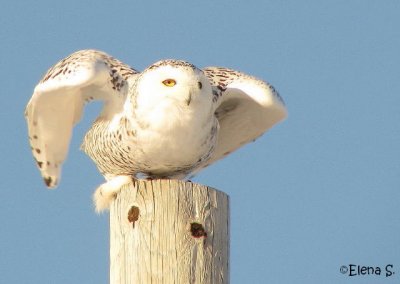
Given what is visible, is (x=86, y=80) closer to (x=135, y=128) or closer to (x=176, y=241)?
(x=135, y=128)

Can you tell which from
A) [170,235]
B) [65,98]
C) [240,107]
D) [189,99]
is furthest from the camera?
[240,107]

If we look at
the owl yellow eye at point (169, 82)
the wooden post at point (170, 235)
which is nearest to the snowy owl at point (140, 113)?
the owl yellow eye at point (169, 82)

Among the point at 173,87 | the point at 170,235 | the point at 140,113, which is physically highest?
the point at 173,87

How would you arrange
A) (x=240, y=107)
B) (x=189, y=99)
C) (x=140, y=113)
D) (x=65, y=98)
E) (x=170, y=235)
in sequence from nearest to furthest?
1. (x=170, y=235)
2. (x=189, y=99)
3. (x=140, y=113)
4. (x=65, y=98)
5. (x=240, y=107)

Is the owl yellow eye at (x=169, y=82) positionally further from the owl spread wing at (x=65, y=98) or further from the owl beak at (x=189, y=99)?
the owl spread wing at (x=65, y=98)

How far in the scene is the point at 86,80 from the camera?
629 centimetres

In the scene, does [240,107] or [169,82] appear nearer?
[169,82]

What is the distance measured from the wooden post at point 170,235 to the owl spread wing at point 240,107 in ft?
5.94

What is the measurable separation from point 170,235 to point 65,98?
223 centimetres

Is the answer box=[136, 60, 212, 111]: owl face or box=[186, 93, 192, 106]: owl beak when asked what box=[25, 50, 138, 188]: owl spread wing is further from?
box=[186, 93, 192, 106]: owl beak

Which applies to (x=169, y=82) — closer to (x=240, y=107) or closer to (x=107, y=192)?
(x=107, y=192)

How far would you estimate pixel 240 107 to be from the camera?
7.20 meters

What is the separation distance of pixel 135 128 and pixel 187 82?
1.51 feet

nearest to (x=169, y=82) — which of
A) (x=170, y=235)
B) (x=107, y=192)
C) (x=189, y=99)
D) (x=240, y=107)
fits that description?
(x=189, y=99)
